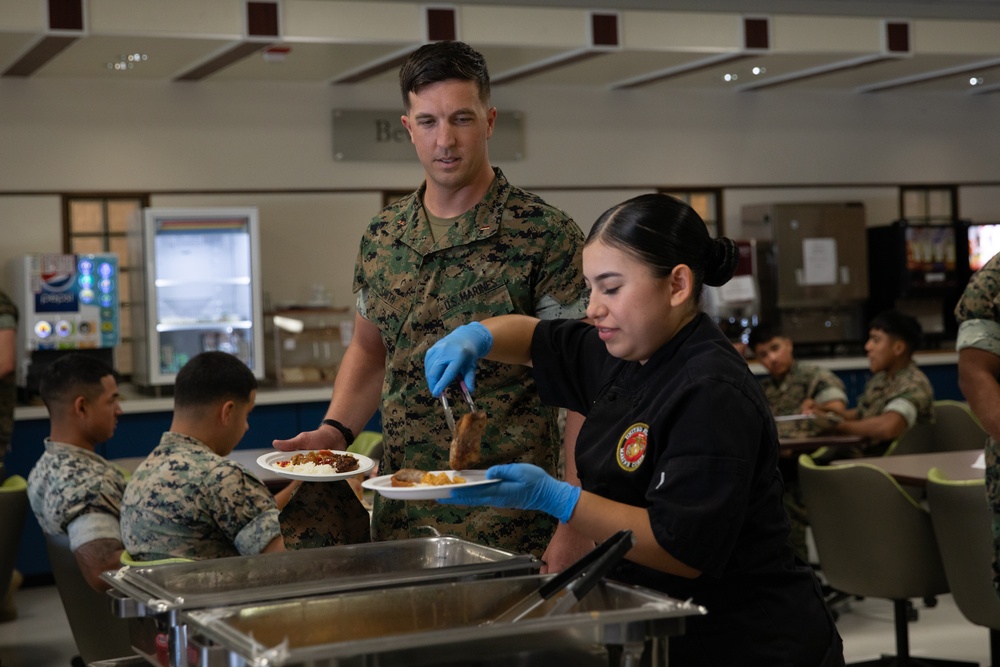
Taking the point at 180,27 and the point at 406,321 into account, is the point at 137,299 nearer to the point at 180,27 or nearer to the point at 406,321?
the point at 180,27

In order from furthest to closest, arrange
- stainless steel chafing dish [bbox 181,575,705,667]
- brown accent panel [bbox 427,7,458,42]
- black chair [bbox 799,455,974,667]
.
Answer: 1. brown accent panel [bbox 427,7,458,42]
2. black chair [bbox 799,455,974,667]
3. stainless steel chafing dish [bbox 181,575,705,667]

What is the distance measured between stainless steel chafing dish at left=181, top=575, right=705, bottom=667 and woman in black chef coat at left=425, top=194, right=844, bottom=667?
11cm

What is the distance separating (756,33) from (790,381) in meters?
2.24

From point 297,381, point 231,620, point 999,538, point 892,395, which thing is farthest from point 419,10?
point 231,620

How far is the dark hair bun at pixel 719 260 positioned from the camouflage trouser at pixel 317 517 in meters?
0.81

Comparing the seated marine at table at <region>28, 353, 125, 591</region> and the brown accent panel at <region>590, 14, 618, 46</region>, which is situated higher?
the brown accent panel at <region>590, 14, 618, 46</region>

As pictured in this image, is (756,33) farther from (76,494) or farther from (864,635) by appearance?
(76,494)

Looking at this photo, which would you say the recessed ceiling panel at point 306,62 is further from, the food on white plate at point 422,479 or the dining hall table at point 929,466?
the food on white plate at point 422,479

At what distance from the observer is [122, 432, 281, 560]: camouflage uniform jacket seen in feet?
9.05

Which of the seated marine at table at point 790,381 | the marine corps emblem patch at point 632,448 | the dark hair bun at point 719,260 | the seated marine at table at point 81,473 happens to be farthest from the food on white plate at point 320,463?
the seated marine at table at point 790,381

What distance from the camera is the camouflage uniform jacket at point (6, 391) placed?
218 inches

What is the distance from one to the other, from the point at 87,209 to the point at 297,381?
170cm

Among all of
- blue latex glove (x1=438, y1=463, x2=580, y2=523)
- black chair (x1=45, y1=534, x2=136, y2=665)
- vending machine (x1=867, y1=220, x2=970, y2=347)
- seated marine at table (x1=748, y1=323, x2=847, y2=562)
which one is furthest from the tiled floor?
blue latex glove (x1=438, y1=463, x2=580, y2=523)

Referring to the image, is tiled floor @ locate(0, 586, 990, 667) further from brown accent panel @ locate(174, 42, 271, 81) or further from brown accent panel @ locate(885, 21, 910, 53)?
brown accent panel @ locate(885, 21, 910, 53)
